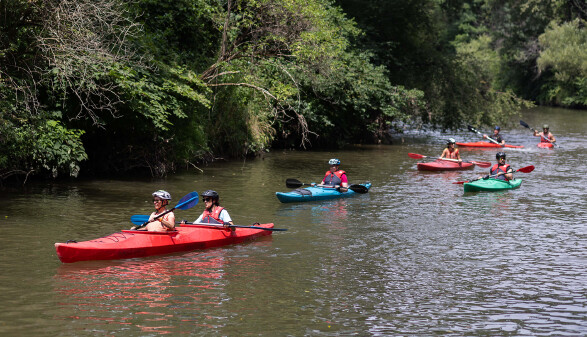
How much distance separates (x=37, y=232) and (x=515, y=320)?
27.1 feet

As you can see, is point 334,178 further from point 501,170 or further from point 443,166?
point 443,166

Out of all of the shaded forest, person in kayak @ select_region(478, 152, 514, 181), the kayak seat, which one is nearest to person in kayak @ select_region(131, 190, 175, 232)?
the shaded forest

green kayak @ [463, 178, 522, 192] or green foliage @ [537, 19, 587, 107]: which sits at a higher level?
green foliage @ [537, 19, 587, 107]

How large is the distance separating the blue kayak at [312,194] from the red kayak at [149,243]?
3.63 metres

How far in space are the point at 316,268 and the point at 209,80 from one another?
11284 mm

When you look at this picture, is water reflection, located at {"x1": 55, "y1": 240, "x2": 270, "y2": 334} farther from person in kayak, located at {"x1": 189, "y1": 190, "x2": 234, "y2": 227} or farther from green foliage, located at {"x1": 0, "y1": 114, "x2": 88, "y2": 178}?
green foliage, located at {"x1": 0, "y1": 114, "x2": 88, "y2": 178}

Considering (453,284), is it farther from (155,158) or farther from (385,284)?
(155,158)

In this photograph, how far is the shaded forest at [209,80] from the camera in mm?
15266

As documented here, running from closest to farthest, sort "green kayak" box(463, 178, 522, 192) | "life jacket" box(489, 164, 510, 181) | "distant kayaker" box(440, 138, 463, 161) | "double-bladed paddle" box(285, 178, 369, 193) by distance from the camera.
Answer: "double-bladed paddle" box(285, 178, 369, 193) < "green kayak" box(463, 178, 522, 192) < "life jacket" box(489, 164, 510, 181) < "distant kayaker" box(440, 138, 463, 161)

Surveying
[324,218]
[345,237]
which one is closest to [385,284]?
[345,237]

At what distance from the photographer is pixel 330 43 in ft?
80.9

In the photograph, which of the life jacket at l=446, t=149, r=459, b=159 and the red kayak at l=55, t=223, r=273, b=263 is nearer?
the red kayak at l=55, t=223, r=273, b=263

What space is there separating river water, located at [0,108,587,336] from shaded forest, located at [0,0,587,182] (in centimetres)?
137

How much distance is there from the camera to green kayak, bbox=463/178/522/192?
19.1 meters
